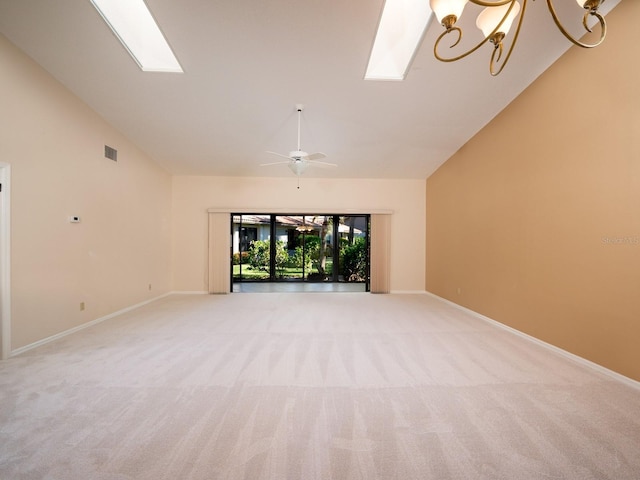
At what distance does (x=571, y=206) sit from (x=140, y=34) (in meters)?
4.99

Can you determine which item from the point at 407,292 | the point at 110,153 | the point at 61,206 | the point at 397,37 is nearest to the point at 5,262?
the point at 61,206

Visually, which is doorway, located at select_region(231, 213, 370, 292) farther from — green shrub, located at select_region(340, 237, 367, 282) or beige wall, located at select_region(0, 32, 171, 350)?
beige wall, located at select_region(0, 32, 171, 350)

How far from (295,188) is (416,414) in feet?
16.9

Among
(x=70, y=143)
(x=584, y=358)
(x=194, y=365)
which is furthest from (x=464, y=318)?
(x=70, y=143)

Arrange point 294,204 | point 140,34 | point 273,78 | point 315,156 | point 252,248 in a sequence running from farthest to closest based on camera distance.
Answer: point 252,248
point 294,204
point 315,156
point 273,78
point 140,34

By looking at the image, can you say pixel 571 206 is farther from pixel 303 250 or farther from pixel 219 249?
pixel 219 249

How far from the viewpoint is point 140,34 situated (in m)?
2.97

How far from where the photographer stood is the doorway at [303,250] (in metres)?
7.41

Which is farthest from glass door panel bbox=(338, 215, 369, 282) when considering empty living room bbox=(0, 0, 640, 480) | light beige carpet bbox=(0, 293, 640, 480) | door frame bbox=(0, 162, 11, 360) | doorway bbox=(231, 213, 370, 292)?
door frame bbox=(0, 162, 11, 360)

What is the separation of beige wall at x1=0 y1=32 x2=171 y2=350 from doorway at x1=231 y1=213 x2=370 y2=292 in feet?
9.80

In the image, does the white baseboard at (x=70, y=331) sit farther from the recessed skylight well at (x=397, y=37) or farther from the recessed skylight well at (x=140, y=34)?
the recessed skylight well at (x=397, y=37)

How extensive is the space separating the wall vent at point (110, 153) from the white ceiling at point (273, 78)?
0.39 metres

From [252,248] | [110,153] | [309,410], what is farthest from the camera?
[252,248]

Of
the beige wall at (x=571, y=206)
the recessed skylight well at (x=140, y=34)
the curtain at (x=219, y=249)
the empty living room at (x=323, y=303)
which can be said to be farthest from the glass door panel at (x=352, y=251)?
the recessed skylight well at (x=140, y=34)
